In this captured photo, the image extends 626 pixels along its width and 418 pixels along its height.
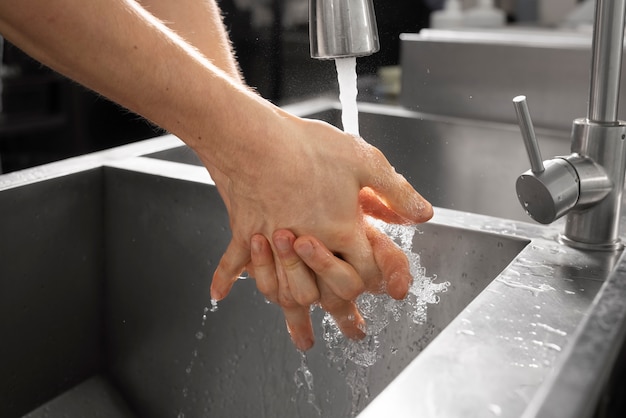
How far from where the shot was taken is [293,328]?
0.65 metres

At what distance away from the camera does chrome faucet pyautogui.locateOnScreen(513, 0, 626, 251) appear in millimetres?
Result: 577

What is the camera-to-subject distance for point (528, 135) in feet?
1.93

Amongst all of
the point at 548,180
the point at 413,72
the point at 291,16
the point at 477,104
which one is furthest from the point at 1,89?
the point at 548,180

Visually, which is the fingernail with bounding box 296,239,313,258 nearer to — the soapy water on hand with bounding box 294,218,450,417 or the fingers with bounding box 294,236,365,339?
the fingers with bounding box 294,236,365,339

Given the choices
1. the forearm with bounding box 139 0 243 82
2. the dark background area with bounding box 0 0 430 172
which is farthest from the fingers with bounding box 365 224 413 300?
the dark background area with bounding box 0 0 430 172

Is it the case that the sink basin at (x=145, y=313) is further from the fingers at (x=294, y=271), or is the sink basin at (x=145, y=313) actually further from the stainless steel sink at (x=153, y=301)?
the fingers at (x=294, y=271)

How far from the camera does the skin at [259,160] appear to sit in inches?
21.3

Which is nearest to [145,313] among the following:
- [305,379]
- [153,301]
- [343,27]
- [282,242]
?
[153,301]

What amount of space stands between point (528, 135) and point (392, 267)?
155mm

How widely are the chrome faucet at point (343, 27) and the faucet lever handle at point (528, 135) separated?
0.13m

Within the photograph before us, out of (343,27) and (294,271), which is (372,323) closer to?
(294,271)

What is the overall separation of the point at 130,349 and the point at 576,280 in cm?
53

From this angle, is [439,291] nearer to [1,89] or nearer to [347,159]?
[347,159]

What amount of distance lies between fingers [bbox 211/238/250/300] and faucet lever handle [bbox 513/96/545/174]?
0.81 ft
